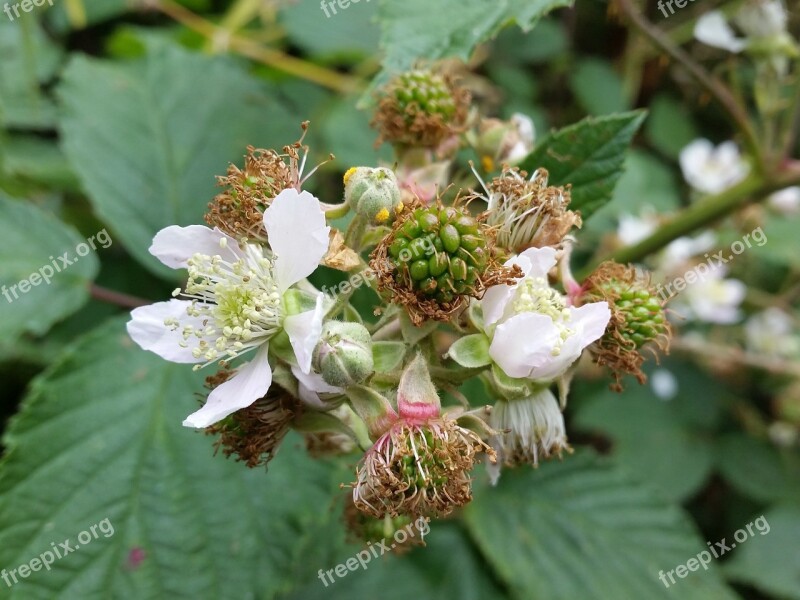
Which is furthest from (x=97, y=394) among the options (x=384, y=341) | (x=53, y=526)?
(x=384, y=341)

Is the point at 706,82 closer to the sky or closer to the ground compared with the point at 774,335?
closer to the sky

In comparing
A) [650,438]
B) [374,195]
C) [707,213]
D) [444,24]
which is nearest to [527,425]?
[374,195]

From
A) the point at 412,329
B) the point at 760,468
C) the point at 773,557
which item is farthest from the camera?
the point at 760,468

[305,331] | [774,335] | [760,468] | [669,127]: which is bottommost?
[760,468]

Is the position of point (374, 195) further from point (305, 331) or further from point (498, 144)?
point (498, 144)

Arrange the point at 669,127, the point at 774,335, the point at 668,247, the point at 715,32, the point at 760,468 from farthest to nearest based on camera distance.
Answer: the point at 669,127
the point at 774,335
the point at 760,468
the point at 668,247
the point at 715,32

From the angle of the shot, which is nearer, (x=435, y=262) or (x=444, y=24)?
(x=435, y=262)
